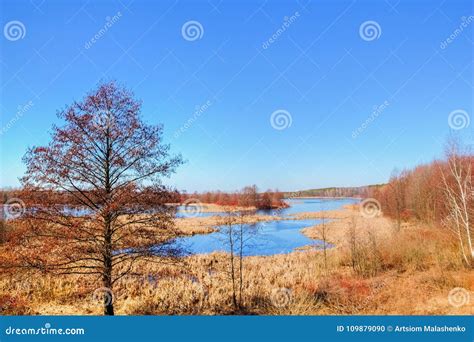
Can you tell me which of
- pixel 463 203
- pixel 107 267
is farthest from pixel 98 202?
pixel 463 203

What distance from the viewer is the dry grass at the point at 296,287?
34.4 feet

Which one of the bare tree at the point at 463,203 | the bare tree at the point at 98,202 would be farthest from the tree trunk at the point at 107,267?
the bare tree at the point at 463,203

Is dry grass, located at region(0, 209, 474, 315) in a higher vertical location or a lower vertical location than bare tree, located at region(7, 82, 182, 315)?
lower

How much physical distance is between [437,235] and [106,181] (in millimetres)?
16930

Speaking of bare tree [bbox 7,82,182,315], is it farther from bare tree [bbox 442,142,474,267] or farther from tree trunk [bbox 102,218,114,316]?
bare tree [bbox 442,142,474,267]

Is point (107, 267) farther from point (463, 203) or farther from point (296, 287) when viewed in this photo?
point (463, 203)

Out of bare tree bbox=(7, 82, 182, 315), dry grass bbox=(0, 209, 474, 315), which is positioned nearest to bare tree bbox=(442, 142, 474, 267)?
dry grass bbox=(0, 209, 474, 315)

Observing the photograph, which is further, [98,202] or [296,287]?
[296,287]

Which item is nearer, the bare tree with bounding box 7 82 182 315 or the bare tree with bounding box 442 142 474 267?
the bare tree with bounding box 7 82 182 315

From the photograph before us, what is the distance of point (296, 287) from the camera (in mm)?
13602

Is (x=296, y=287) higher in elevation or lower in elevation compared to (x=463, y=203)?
lower

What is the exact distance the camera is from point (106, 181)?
9.28 metres

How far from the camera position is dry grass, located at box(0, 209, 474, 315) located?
10.5m

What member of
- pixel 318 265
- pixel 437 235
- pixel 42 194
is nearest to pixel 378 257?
pixel 318 265
